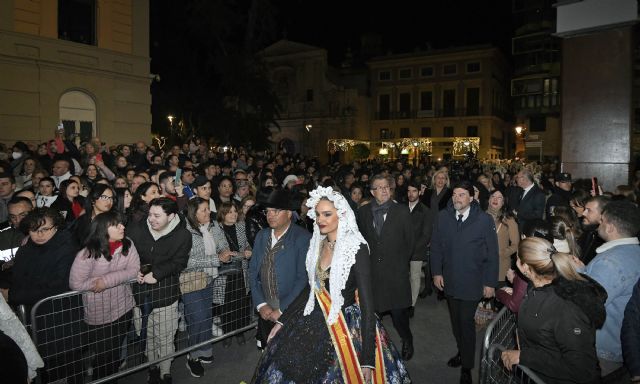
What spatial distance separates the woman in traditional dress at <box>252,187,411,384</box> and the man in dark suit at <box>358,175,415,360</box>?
1678mm

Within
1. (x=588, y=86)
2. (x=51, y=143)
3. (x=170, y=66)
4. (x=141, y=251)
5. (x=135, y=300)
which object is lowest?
(x=135, y=300)

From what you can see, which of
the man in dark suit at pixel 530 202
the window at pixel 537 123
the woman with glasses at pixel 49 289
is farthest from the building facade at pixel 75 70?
the window at pixel 537 123

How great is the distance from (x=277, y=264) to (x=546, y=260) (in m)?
2.22

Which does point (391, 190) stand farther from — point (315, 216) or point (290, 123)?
point (290, 123)

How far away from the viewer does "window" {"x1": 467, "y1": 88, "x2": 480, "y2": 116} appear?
160 feet

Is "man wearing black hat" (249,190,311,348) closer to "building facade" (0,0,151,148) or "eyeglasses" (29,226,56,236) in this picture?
"eyeglasses" (29,226,56,236)

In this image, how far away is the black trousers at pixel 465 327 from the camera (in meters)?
4.53

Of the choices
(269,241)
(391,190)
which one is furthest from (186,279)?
(391,190)

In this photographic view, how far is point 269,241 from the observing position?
4.28m

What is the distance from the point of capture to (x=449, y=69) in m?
49.5

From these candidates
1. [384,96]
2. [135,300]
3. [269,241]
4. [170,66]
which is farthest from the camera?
Answer: [384,96]

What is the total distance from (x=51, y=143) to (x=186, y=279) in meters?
7.57

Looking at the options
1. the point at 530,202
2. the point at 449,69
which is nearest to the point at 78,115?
the point at 530,202

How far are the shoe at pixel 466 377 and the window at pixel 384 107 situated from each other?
48.6 meters
